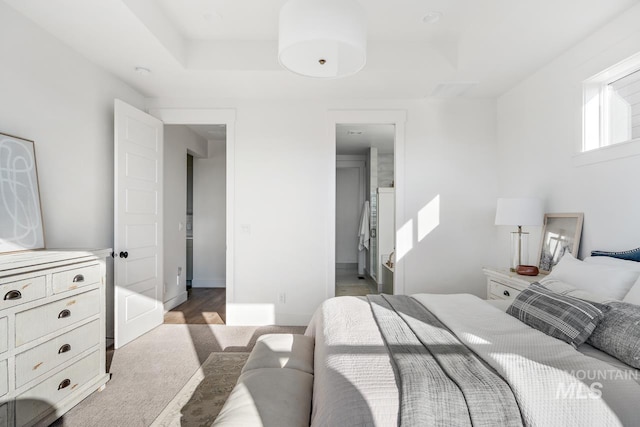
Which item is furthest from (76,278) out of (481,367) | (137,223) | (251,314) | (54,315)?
(481,367)

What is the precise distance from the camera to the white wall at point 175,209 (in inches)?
180

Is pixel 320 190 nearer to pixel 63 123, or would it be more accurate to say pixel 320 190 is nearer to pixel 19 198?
pixel 63 123

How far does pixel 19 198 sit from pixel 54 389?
1232mm

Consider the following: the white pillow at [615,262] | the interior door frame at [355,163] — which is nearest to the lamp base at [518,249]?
the white pillow at [615,262]

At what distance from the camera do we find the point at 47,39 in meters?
2.56

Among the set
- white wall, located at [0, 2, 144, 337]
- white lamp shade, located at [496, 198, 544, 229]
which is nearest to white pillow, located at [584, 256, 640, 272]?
white lamp shade, located at [496, 198, 544, 229]

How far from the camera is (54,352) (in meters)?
2.01

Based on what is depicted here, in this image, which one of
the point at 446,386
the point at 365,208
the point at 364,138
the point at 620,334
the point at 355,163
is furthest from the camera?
the point at 355,163

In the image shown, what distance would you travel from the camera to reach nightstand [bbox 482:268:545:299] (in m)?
2.74

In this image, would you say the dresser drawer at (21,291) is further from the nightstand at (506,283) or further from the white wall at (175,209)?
the nightstand at (506,283)

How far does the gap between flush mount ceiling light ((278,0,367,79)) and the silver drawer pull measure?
1849 mm

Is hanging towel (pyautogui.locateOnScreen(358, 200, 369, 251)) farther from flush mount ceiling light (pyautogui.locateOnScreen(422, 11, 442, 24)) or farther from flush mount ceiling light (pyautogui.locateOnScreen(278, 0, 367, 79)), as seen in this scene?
flush mount ceiling light (pyautogui.locateOnScreen(278, 0, 367, 79))

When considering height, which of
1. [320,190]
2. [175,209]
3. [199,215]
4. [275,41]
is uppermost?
[275,41]

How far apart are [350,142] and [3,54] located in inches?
187
